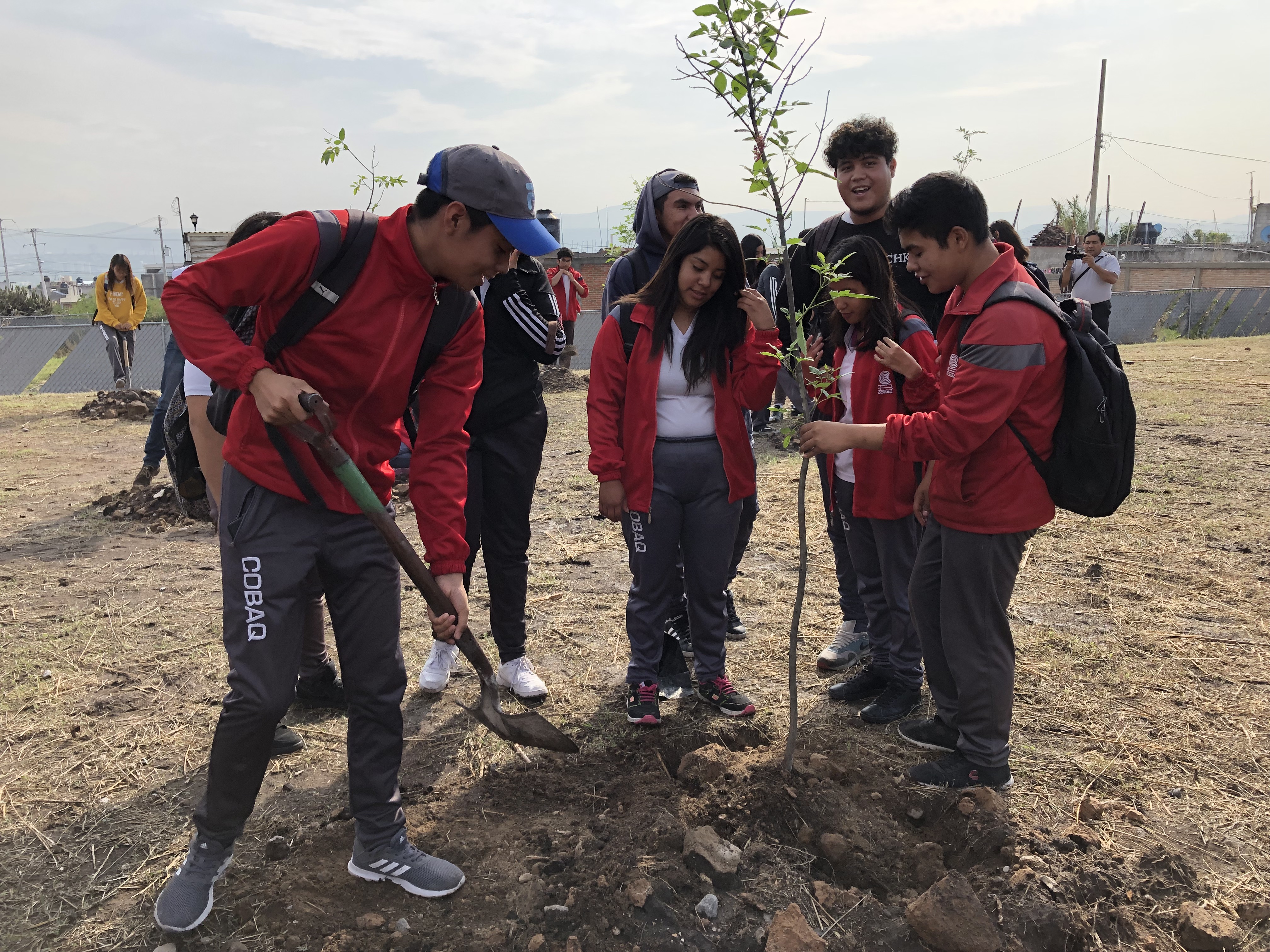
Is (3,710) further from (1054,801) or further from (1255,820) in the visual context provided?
(1255,820)

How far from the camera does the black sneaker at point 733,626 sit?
4.29m

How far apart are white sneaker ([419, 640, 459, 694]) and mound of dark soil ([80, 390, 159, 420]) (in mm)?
9448

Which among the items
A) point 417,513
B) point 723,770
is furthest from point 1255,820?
point 417,513

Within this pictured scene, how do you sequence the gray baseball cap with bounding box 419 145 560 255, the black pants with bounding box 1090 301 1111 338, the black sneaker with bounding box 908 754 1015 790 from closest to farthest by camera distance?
the gray baseball cap with bounding box 419 145 560 255 < the black sneaker with bounding box 908 754 1015 790 < the black pants with bounding box 1090 301 1111 338

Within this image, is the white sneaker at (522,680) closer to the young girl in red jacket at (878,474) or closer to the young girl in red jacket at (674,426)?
the young girl in red jacket at (674,426)

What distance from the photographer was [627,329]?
3336 mm

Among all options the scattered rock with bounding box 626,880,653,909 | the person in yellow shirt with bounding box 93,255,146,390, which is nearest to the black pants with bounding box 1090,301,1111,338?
the scattered rock with bounding box 626,880,653,909

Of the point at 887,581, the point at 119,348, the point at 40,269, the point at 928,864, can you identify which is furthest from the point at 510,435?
the point at 40,269

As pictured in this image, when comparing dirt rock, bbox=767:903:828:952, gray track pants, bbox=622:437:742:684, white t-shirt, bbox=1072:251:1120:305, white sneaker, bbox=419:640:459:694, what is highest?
white t-shirt, bbox=1072:251:1120:305

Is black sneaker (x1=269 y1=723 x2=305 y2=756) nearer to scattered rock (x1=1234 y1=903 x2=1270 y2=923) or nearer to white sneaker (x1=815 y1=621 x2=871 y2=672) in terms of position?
white sneaker (x1=815 y1=621 x2=871 y2=672)

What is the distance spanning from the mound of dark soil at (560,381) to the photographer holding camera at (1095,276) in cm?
746

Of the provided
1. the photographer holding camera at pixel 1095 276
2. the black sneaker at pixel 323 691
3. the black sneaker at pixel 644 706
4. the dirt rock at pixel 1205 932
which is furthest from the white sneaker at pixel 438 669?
the photographer holding camera at pixel 1095 276

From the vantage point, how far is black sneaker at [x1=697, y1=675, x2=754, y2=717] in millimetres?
3396

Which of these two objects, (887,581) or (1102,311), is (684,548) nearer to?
(887,581)
